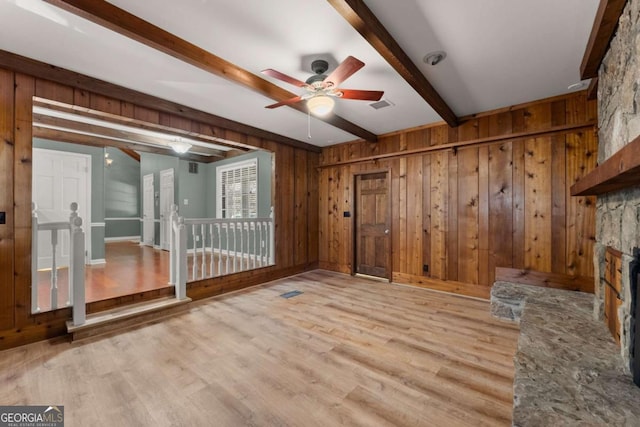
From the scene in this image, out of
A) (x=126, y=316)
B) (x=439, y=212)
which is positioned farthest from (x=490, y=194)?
(x=126, y=316)

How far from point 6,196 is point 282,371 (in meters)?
2.88

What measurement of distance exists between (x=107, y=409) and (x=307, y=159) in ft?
15.0

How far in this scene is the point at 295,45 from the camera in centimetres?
219

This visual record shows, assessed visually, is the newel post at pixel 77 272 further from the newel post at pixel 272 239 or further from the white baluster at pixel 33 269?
the newel post at pixel 272 239

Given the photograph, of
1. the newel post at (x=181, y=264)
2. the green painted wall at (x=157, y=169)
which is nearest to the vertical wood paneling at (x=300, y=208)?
the newel post at (x=181, y=264)

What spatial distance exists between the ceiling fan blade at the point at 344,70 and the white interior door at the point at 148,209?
7.19m

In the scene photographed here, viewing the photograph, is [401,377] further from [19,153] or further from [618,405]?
[19,153]

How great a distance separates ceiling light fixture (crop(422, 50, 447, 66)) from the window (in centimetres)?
443

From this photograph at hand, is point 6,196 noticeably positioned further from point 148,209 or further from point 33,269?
point 148,209

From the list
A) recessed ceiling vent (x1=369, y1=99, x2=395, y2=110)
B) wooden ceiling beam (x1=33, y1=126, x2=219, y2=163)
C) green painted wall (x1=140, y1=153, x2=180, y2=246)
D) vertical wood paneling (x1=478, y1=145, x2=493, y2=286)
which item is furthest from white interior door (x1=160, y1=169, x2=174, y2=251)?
vertical wood paneling (x1=478, y1=145, x2=493, y2=286)

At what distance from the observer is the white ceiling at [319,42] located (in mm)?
1807

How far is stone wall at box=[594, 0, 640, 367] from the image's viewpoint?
1.45 metres

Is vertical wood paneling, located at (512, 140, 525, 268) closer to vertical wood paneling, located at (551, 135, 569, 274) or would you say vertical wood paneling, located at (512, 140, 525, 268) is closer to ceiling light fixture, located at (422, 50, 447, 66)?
vertical wood paneling, located at (551, 135, 569, 274)

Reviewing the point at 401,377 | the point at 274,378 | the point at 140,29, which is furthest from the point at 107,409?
the point at 140,29
